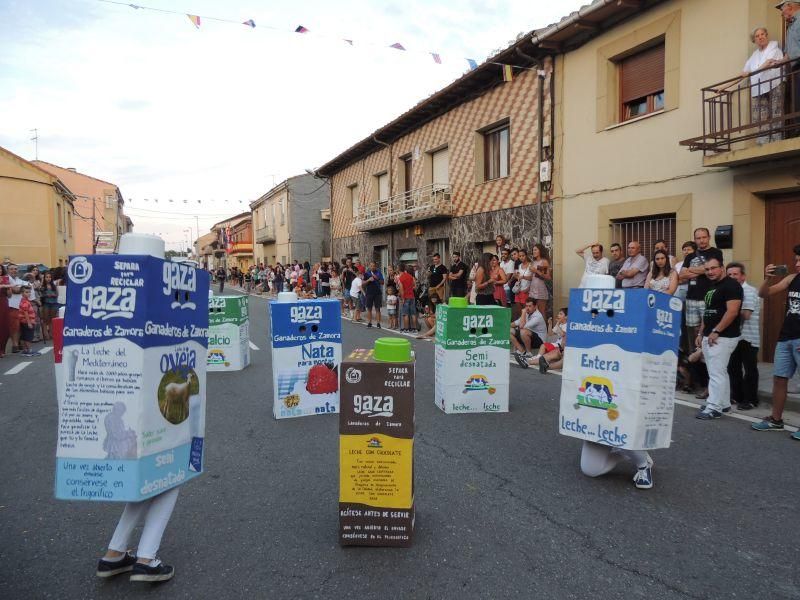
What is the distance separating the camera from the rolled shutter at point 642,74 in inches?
427

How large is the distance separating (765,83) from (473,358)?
6270 millimetres

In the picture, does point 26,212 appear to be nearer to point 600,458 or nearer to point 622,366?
point 600,458

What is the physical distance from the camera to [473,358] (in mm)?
6238

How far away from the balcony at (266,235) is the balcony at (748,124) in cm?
3732

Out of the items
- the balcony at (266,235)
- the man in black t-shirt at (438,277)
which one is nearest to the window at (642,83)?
the man in black t-shirt at (438,277)

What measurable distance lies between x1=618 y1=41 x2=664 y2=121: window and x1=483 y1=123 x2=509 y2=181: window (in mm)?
4191

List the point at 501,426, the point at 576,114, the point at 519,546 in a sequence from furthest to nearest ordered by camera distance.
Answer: the point at 576,114 → the point at 501,426 → the point at 519,546

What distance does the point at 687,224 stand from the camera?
10.0 metres

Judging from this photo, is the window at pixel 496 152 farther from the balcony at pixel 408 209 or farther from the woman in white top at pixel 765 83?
the woman in white top at pixel 765 83

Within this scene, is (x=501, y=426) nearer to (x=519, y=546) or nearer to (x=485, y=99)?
(x=519, y=546)

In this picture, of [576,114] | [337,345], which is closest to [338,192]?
[576,114]

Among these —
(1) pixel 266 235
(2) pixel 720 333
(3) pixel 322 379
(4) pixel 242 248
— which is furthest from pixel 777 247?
(4) pixel 242 248

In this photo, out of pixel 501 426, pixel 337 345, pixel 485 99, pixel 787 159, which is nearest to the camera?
pixel 501 426

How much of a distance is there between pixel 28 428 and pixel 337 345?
130 inches
